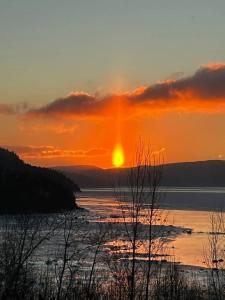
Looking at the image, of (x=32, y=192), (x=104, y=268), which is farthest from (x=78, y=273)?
(x=32, y=192)

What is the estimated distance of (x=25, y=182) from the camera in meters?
134

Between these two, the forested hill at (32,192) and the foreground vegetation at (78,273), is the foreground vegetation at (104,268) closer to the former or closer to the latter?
the foreground vegetation at (78,273)

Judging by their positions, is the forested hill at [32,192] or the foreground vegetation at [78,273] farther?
the forested hill at [32,192]

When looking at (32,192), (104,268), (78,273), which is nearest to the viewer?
(78,273)

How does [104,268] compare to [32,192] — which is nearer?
[104,268]

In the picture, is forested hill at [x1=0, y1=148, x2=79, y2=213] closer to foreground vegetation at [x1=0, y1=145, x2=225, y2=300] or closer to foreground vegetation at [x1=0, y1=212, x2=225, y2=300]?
foreground vegetation at [x1=0, y1=212, x2=225, y2=300]

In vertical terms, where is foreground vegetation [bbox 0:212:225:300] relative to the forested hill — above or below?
below

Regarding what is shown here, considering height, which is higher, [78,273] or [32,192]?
[32,192]

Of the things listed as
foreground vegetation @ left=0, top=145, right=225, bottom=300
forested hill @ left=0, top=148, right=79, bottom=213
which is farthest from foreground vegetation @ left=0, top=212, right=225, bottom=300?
forested hill @ left=0, top=148, right=79, bottom=213

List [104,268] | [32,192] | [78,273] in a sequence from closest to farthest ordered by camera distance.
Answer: [78,273], [104,268], [32,192]

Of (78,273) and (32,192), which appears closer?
(78,273)

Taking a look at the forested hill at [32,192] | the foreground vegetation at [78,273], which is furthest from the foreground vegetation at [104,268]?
the forested hill at [32,192]

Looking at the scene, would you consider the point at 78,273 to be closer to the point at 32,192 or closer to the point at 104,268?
the point at 104,268

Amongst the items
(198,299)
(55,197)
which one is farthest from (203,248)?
(55,197)
